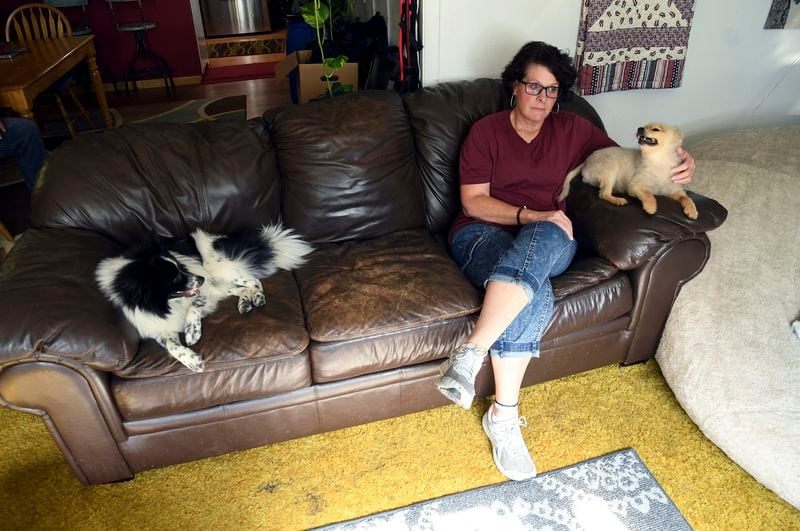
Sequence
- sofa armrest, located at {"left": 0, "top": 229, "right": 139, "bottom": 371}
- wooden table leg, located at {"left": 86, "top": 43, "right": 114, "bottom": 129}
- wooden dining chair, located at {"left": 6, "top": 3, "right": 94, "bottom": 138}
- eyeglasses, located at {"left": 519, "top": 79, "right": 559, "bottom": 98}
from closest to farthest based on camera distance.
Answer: sofa armrest, located at {"left": 0, "top": 229, "right": 139, "bottom": 371} → eyeglasses, located at {"left": 519, "top": 79, "right": 559, "bottom": 98} → wooden dining chair, located at {"left": 6, "top": 3, "right": 94, "bottom": 138} → wooden table leg, located at {"left": 86, "top": 43, "right": 114, "bottom": 129}

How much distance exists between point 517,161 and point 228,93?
4366mm

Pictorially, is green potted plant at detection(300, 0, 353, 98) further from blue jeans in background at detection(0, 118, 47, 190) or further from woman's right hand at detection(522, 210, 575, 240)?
blue jeans in background at detection(0, 118, 47, 190)

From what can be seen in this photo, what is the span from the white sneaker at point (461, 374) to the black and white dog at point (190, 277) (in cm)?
64

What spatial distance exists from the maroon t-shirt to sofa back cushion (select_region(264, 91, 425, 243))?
11.8 inches

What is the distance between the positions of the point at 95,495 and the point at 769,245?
250cm

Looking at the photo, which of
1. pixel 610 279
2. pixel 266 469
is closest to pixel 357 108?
pixel 610 279

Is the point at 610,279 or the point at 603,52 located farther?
the point at 603,52

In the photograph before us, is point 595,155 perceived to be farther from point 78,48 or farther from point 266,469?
point 78,48

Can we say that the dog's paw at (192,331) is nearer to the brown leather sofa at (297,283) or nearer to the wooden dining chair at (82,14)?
the brown leather sofa at (297,283)

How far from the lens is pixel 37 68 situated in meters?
3.17

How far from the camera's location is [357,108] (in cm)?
209

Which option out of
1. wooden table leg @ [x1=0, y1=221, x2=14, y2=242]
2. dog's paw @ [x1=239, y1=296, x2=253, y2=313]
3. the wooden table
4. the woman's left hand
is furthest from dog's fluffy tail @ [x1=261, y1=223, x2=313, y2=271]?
the wooden table

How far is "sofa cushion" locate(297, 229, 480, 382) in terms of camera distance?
1578 millimetres

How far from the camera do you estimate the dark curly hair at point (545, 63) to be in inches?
72.3
